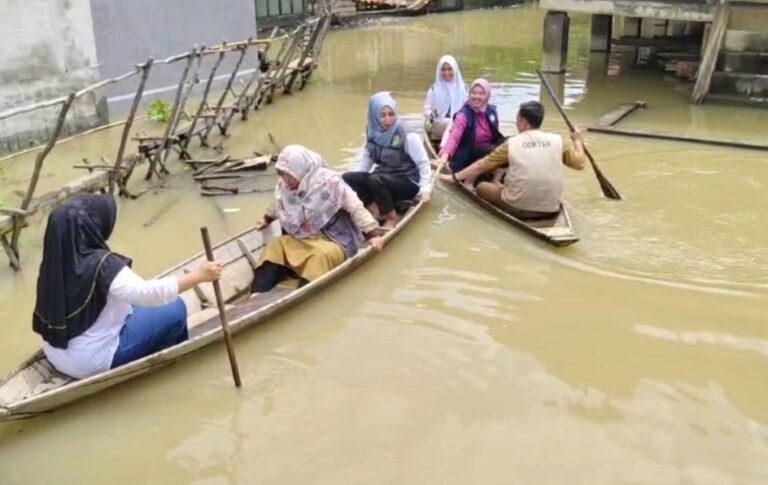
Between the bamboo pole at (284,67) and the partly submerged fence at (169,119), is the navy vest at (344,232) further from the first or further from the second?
the bamboo pole at (284,67)

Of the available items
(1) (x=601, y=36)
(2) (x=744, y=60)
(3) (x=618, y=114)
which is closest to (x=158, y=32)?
(3) (x=618, y=114)

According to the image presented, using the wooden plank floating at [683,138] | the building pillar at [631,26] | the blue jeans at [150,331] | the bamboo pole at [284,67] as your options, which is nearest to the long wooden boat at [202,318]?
the blue jeans at [150,331]

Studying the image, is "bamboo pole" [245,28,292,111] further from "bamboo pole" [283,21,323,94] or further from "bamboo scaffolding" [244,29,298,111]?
"bamboo pole" [283,21,323,94]

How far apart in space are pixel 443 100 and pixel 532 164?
9.45 ft

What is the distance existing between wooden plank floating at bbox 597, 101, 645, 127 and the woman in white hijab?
2305mm

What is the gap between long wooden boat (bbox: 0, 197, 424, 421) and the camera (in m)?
4.11

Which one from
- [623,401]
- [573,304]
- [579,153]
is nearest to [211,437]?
[623,401]

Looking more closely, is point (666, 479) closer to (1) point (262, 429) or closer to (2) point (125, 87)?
(1) point (262, 429)

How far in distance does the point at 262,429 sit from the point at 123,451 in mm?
708

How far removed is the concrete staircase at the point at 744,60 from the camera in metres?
11.7

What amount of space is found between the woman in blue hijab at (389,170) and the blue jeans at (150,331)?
2483 mm

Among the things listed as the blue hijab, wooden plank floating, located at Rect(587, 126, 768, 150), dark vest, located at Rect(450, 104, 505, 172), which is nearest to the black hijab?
the blue hijab

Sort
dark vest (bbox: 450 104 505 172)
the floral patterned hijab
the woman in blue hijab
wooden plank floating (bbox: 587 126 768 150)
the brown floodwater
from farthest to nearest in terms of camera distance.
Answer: wooden plank floating (bbox: 587 126 768 150) < dark vest (bbox: 450 104 505 172) < the woman in blue hijab < the floral patterned hijab < the brown floodwater

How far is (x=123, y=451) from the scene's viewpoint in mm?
4180
